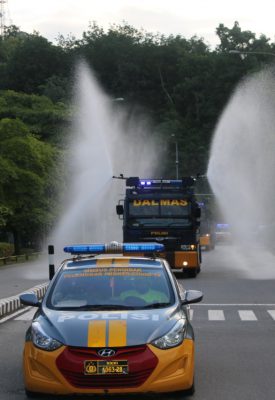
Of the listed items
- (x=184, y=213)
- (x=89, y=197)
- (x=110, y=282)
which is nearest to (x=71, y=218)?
(x=89, y=197)

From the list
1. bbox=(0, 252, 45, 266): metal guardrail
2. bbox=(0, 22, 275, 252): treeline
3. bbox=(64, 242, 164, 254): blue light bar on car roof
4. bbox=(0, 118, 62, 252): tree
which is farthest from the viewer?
bbox=(0, 22, 275, 252): treeline

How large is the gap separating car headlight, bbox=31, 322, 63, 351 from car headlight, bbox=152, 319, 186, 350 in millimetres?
917

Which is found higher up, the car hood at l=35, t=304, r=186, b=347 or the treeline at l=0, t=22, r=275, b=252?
the treeline at l=0, t=22, r=275, b=252

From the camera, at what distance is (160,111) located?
106 m

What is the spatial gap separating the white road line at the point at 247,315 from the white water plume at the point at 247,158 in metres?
34.4

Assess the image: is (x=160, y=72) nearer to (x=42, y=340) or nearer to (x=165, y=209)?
(x=165, y=209)

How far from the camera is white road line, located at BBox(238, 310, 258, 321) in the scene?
637 inches

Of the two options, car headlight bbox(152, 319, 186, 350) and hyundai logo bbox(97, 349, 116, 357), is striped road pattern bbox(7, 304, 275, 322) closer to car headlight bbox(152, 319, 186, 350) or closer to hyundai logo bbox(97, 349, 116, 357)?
car headlight bbox(152, 319, 186, 350)

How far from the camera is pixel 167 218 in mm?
28594

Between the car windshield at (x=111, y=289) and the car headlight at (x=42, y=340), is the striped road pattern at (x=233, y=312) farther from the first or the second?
the car headlight at (x=42, y=340)

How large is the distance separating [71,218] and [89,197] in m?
2.69

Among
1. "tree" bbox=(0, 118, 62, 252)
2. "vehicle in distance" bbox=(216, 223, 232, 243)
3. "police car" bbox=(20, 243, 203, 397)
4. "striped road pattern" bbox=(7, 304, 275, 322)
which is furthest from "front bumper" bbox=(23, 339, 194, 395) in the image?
"vehicle in distance" bbox=(216, 223, 232, 243)

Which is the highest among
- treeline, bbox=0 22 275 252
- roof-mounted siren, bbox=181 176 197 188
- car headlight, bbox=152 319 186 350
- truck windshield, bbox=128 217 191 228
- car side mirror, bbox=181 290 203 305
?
treeline, bbox=0 22 275 252

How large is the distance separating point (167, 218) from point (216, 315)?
38.6ft
